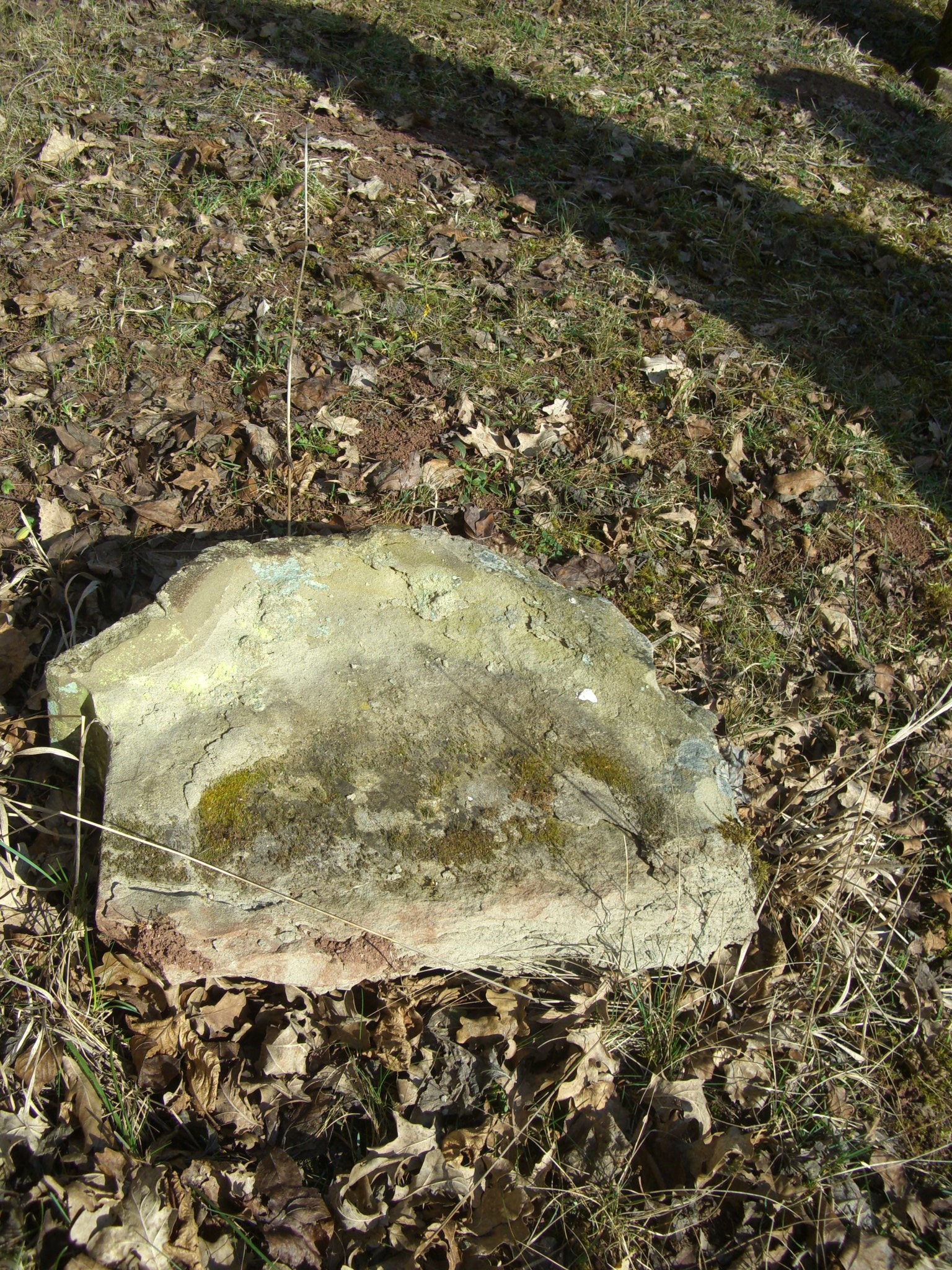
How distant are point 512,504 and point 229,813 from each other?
84.3 inches

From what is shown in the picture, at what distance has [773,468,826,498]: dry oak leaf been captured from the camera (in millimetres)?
4250

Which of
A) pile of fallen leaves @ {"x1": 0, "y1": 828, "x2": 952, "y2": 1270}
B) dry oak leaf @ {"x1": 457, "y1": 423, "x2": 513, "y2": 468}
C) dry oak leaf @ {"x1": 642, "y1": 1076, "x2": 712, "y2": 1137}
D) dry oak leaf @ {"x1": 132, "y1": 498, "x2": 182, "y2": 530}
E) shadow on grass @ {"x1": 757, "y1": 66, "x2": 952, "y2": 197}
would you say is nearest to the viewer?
pile of fallen leaves @ {"x1": 0, "y1": 828, "x2": 952, "y2": 1270}

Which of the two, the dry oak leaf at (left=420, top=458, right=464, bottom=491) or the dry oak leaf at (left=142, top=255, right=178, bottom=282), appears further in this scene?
the dry oak leaf at (left=142, top=255, right=178, bottom=282)

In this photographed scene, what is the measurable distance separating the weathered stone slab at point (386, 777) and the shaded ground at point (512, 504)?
0.29 metres

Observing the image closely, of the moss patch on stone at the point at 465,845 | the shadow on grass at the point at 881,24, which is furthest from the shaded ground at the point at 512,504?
the shadow on grass at the point at 881,24

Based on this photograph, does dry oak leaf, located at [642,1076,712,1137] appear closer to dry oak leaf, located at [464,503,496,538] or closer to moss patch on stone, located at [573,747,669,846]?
moss patch on stone, located at [573,747,669,846]

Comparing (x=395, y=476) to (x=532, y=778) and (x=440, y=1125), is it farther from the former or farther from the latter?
(x=440, y=1125)

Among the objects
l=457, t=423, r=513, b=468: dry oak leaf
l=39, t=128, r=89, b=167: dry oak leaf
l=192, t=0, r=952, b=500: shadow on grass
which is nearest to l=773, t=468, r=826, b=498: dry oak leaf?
l=192, t=0, r=952, b=500: shadow on grass

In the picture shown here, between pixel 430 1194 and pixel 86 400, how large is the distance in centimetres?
365

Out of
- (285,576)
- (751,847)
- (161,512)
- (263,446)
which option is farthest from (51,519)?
(751,847)

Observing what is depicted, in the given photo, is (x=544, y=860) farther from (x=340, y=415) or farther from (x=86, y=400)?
(x=86, y=400)

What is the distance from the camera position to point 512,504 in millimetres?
3912

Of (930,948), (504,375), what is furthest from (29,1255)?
(504,375)

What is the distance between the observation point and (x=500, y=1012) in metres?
2.52
